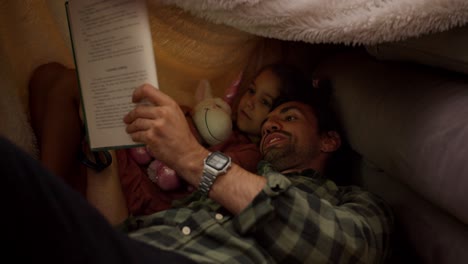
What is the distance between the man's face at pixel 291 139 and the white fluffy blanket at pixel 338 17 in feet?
0.88

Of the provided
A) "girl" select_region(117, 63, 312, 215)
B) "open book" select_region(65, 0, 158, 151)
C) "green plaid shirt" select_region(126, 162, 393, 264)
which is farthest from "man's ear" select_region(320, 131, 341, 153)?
"open book" select_region(65, 0, 158, 151)

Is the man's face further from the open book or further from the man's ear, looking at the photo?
the open book

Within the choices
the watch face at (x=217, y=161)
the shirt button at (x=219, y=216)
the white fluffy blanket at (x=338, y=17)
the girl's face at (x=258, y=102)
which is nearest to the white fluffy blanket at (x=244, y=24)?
the white fluffy blanket at (x=338, y=17)

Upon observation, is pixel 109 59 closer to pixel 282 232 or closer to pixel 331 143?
pixel 282 232

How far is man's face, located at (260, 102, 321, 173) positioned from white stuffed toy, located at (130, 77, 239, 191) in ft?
0.37

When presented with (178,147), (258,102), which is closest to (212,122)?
(258,102)

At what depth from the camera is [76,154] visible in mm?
967

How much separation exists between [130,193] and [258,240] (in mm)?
403

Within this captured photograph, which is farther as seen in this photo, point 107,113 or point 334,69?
point 334,69

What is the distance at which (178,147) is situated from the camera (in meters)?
0.78

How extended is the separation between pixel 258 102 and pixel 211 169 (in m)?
0.41

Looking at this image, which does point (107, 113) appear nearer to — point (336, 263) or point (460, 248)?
point (336, 263)

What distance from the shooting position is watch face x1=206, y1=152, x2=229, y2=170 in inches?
30.6

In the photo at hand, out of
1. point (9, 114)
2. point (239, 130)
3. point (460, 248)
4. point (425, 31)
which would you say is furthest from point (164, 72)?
point (460, 248)
